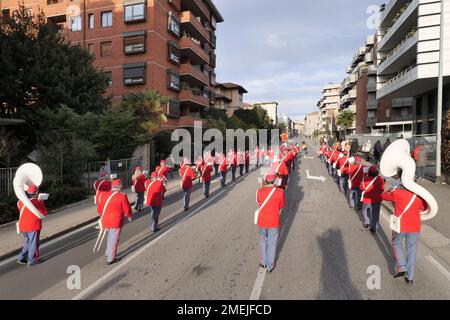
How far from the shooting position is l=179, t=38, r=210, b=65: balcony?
30297 mm

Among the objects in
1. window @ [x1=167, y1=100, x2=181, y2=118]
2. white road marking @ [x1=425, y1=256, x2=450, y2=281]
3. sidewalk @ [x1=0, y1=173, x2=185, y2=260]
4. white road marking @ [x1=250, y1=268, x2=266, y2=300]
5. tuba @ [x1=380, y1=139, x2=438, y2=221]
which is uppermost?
window @ [x1=167, y1=100, x2=181, y2=118]

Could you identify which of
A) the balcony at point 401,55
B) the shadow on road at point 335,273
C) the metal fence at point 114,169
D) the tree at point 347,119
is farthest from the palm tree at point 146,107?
the tree at point 347,119

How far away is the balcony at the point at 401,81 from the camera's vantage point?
67.9 feet

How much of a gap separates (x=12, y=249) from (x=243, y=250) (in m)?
4.98

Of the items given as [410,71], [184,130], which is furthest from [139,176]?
[410,71]

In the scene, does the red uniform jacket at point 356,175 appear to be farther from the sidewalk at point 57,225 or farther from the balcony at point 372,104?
the balcony at point 372,104

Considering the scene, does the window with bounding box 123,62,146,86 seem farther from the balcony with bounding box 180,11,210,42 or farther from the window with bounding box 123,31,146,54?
the balcony with bounding box 180,11,210,42

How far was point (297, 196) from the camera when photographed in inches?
460

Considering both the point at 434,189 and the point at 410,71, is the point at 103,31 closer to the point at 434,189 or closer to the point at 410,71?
the point at 410,71

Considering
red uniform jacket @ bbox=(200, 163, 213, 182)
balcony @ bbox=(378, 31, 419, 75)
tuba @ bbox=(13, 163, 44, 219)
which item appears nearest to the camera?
tuba @ bbox=(13, 163, 44, 219)

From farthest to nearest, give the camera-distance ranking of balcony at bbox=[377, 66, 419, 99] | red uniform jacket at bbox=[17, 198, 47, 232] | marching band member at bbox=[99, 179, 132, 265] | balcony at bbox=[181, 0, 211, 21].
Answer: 1. balcony at bbox=[181, 0, 211, 21]
2. balcony at bbox=[377, 66, 419, 99]
3. marching band member at bbox=[99, 179, 132, 265]
4. red uniform jacket at bbox=[17, 198, 47, 232]

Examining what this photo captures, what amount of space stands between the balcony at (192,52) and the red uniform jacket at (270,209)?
2828 centimetres

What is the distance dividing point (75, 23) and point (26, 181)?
95.8 feet

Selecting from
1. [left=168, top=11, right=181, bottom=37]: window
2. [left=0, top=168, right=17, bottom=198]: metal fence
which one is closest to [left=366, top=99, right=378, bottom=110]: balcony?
[left=168, top=11, right=181, bottom=37]: window
